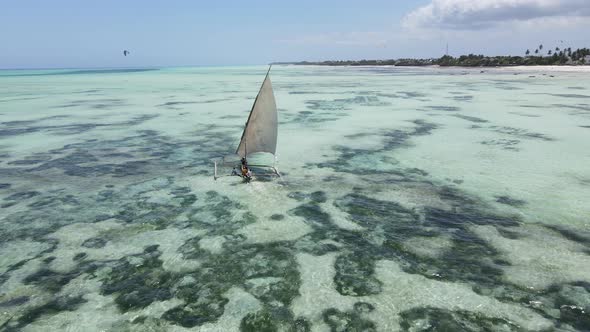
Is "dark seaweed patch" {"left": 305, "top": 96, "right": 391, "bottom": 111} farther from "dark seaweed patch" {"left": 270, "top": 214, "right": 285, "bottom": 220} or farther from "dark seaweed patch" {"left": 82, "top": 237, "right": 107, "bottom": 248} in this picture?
"dark seaweed patch" {"left": 82, "top": 237, "right": 107, "bottom": 248}

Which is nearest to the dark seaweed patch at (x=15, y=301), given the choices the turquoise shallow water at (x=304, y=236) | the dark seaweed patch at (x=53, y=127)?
the turquoise shallow water at (x=304, y=236)

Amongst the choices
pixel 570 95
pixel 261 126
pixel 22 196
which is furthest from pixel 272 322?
pixel 570 95

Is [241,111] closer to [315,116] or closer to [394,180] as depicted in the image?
[315,116]

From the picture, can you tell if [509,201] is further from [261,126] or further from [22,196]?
[22,196]

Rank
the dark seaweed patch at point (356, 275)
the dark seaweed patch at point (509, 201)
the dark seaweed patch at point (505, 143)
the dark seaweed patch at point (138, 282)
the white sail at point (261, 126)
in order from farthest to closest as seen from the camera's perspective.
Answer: the dark seaweed patch at point (505, 143), the white sail at point (261, 126), the dark seaweed patch at point (509, 201), the dark seaweed patch at point (356, 275), the dark seaweed patch at point (138, 282)

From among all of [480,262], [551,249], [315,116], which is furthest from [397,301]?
[315,116]

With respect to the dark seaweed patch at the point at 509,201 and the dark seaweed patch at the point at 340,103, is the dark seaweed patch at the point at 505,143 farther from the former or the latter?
the dark seaweed patch at the point at 340,103

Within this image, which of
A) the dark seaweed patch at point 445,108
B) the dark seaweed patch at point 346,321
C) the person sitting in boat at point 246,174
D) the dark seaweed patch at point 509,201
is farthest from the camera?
the dark seaweed patch at point 445,108
